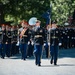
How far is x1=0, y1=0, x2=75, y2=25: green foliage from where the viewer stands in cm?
4022

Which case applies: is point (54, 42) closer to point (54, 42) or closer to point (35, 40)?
point (54, 42)

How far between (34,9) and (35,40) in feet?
97.1

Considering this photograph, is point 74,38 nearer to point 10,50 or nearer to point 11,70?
point 10,50

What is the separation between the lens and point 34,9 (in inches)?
1841

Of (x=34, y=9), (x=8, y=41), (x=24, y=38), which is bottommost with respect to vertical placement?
(x=8, y=41)

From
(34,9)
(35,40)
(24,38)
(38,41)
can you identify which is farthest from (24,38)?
(34,9)

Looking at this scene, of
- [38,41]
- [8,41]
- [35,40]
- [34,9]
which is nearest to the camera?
[38,41]

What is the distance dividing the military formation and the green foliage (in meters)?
6.62

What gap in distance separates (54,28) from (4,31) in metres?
4.36

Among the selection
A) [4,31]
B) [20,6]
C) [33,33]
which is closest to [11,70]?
[33,33]

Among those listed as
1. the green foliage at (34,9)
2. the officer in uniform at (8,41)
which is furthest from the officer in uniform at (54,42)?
the green foliage at (34,9)

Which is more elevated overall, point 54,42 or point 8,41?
point 54,42

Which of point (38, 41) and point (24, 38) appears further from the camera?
point (24, 38)

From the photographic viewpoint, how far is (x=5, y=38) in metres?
21.2
